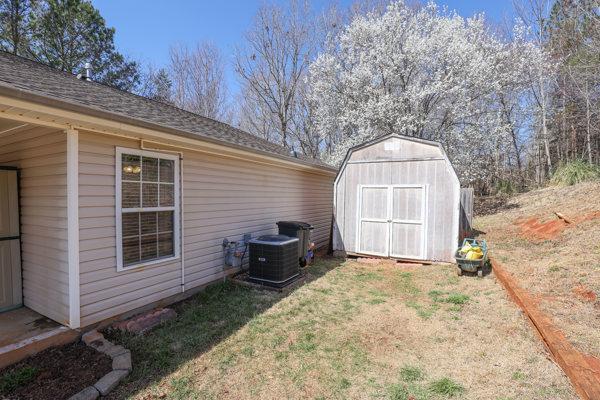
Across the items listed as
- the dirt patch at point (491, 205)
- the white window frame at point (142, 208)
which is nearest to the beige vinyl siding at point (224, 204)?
the white window frame at point (142, 208)

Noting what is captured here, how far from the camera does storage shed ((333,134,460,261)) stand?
23.2 feet

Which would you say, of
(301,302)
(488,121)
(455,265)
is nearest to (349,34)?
(488,121)

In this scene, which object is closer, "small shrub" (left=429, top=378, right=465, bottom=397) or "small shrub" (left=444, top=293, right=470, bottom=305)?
"small shrub" (left=429, top=378, right=465, bottom=397)

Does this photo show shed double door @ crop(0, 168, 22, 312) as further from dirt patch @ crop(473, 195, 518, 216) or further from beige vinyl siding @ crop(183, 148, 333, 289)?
dirt patch @ crop(473, 195, 518, 216)

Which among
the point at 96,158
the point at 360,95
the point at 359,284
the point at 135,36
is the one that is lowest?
the point at 359,284

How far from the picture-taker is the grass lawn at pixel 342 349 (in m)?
2.78

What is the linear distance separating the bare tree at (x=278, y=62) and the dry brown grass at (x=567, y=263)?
44.1ft

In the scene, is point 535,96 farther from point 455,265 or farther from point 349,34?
point 455,265

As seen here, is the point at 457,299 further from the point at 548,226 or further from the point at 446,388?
the point at 548,226

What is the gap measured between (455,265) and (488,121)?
9.66 meters

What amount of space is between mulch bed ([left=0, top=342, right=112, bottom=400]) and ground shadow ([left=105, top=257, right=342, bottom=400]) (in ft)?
0.98

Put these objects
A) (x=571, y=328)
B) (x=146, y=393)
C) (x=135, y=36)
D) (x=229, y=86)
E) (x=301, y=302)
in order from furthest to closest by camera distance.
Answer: (x=229, y=86) < (x=135, y=36) < (x=301, y=302) < (x=571, y=328) < (x=146, y=393)

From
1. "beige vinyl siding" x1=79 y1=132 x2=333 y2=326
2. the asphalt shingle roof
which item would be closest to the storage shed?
"beige vinyl siding" x1=79 y1=132 x2=333 y2=326

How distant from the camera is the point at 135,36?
13234 millimetres
